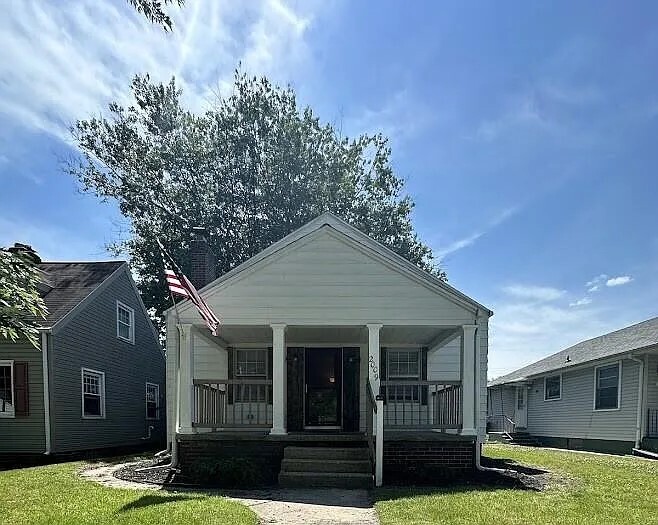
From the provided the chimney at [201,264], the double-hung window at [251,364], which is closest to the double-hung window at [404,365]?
the double-hung window at [251,364]

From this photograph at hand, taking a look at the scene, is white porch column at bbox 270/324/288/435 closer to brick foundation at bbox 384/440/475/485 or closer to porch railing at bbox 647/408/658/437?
brick foundation at bbox 384/440/475/485

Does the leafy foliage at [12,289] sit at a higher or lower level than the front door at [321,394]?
higher

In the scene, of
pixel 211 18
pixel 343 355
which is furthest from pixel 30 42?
pixel 343 355

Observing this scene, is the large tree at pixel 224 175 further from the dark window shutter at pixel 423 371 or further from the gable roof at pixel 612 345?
the dark window shutter at pixel 423 371

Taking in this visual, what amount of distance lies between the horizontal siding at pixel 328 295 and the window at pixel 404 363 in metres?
2.83

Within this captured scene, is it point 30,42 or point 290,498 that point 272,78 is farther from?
point 290,498

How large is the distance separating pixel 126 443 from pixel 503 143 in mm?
14712

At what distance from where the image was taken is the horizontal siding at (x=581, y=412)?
1548cm

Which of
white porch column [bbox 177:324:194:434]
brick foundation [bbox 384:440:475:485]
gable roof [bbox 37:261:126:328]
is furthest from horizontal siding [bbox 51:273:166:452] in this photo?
brick foundation [bbox 384:440:475:485]

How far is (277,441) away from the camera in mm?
9312

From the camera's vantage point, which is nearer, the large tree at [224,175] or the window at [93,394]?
the window at [93,394]

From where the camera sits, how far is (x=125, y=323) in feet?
56.9

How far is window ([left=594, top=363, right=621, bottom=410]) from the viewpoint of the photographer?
53.5 feet

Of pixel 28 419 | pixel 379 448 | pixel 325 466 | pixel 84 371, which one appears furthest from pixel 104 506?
pixel 84 371
